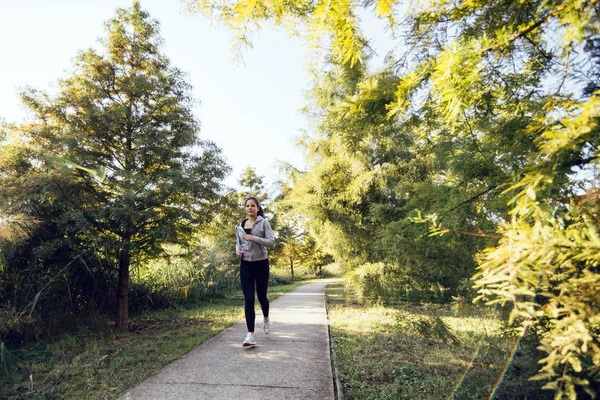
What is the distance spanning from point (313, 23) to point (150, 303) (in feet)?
25.4

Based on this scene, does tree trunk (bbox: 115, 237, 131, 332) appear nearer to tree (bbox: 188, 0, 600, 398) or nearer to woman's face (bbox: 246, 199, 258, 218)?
woman's face (bbox: 246, 199, 258, 218)

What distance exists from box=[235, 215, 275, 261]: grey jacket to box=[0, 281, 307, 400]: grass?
145cm

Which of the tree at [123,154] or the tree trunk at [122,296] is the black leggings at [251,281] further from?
the tree trunk at [122,296]

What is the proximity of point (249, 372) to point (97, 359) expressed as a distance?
6.46ft

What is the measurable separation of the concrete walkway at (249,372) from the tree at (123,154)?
80.0 inches

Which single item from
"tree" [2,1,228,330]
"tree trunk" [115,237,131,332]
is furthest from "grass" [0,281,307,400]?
"tree" [2,1,228,330]

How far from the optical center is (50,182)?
4359 millimetres

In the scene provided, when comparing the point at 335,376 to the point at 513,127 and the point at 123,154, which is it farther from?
the point at 123,154

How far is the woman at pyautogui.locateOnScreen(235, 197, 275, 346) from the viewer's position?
4129mm

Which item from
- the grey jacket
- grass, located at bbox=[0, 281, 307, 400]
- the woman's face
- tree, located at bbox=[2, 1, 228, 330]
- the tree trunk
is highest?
tree, located at bbox=[2, 1, 228, 330]

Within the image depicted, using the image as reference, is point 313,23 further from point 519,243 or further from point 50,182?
point 50,182

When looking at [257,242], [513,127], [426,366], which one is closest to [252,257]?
[257,242]

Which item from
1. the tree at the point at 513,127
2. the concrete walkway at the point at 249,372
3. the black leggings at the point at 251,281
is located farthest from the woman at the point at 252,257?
the tree at the point at 513,127

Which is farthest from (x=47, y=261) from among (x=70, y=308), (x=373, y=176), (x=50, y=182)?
(x=373, y=176)
